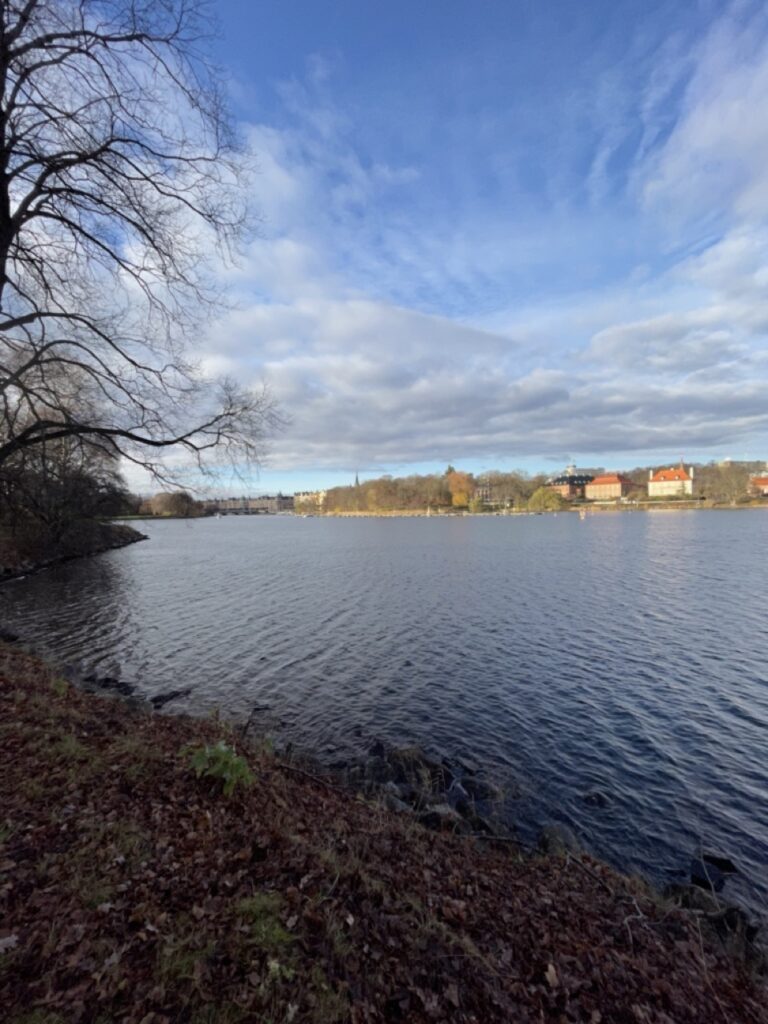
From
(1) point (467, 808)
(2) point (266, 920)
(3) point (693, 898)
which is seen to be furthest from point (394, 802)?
(2) point (266, 920)

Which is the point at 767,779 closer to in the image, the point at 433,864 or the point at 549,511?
the point at 433,864

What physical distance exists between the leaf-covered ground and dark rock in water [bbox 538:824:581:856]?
0.73m

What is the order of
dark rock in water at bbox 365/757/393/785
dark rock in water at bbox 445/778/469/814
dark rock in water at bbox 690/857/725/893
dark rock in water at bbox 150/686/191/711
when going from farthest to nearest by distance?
dark rock in water at bbox 150/686/191/711
dark rock in water at bbox 365/757/393/785
dark rock in water at bbox 445/778/469/814
dark rock in water at bbox 690/857/725/893

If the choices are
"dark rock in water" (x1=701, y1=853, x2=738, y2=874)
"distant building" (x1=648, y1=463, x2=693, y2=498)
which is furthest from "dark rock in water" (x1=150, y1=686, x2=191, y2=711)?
"distant building" (x1=648, y1=463, x2=693, y2=498)

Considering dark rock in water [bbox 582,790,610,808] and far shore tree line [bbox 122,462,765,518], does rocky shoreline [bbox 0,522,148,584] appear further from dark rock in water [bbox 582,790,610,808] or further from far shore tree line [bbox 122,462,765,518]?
far shore tree line [bbox 122,462,765,518]

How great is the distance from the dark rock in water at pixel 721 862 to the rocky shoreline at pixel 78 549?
41.9 metres

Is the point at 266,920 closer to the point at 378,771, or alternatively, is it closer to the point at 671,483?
the point at 378,771

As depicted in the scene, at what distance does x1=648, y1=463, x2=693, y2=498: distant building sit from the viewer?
172125 mm

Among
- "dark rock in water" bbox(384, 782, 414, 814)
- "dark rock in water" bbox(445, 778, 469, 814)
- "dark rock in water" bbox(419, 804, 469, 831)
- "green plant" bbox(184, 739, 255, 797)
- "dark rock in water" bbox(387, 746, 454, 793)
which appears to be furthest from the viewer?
"dark rock in water" bbox(387, 746, 454, 793)

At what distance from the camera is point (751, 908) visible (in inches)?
273

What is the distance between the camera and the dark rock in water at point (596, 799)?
937 cm

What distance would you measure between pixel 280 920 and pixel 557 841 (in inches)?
220

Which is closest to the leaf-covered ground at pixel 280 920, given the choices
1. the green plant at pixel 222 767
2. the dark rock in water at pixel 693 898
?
the green plant at pixel 222 767

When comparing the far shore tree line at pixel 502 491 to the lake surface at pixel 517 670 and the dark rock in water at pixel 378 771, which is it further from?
the dark rock in water at pixel 378 771
